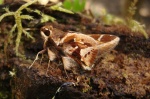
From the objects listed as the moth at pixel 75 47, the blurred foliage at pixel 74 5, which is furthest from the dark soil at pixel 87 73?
the blurred foliage at pixel 74 5

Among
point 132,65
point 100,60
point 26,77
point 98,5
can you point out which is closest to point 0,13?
point 26,77

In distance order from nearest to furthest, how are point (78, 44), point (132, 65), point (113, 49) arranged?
point (78, 44) < point (132, 65) < point (113, 49)

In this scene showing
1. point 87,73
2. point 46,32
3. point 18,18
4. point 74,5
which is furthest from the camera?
point 74,5

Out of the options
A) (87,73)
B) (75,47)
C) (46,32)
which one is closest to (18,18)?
(46,32)

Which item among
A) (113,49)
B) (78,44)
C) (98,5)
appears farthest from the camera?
(98,5)

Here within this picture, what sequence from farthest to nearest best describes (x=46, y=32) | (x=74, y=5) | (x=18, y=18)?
(x=74, y=5) < (x=18, y=18) < (x=46, y=32)

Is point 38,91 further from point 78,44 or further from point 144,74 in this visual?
point 144,74

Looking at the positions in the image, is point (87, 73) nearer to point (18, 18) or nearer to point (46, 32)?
point (46, 32)
